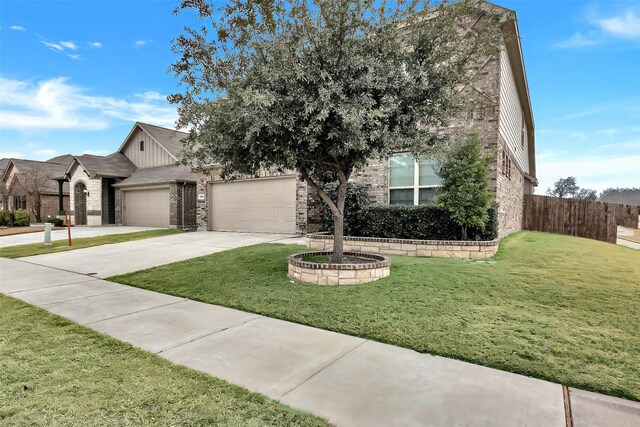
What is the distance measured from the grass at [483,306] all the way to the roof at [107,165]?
55.8 ft

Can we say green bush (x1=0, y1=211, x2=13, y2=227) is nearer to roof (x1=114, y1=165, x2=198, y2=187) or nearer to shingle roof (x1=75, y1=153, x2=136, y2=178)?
shingle roof (x1=75, y1=153, x2=136, y2=178)

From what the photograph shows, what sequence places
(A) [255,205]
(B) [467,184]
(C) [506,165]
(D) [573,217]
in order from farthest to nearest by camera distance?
(D) [573,217] < (A) [255,205] < (C) [506,165] < (B) [467,184]

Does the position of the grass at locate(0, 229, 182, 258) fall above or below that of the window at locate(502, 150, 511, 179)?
below

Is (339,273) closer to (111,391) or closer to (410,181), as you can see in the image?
(111,391)

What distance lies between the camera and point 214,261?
8.49 m

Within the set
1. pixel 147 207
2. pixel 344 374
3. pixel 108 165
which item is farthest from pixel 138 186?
pixel 344 374

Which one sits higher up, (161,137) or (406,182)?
(161,137)

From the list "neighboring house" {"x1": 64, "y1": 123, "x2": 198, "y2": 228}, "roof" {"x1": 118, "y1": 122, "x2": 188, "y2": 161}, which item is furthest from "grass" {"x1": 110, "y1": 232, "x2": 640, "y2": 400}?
"roof" {"x1": 118, "y1": 122, "x2": 188, "y2": 161}

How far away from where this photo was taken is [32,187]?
27297 millimetres

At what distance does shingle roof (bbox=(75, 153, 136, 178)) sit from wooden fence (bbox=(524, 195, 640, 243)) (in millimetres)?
24156

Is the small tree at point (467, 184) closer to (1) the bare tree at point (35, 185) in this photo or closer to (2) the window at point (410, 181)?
(2) the window at point (410, 181)

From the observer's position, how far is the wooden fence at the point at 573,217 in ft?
54.4

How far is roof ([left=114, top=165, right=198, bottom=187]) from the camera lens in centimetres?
1852

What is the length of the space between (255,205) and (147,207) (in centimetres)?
877
